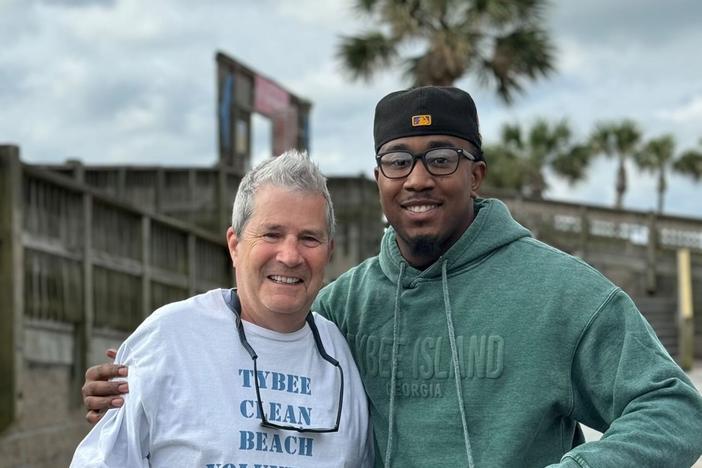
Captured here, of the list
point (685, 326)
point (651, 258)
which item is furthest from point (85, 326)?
point (651, 258)

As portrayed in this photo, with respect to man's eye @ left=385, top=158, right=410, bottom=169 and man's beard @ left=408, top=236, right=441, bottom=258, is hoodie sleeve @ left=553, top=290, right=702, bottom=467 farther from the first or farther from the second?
man's eye @ left=385, top=158, right=410, bottom=169

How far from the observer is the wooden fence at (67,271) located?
10.0 metres

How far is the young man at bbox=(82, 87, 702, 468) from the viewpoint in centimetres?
286

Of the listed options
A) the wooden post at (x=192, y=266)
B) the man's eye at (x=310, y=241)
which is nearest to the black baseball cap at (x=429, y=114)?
the man's eye at (x=310, y=241)

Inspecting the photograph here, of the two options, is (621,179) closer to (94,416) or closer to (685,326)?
(685,326)

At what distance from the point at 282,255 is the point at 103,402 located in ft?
2.10

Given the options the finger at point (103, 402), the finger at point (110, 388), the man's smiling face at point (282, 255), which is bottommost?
the finger at point (103, 402)

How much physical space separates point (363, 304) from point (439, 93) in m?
0.71

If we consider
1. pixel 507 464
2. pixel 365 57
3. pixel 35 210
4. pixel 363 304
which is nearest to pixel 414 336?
pixel 363 304

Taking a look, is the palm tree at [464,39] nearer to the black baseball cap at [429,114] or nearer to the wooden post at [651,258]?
the wooden post at [651,258]

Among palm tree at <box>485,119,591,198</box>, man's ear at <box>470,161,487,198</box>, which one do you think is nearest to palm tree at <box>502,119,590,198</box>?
palm tree at <box>485,119,591,198</box>

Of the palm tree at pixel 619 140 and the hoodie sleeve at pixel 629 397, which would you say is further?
the palm tree at pixel 619 140

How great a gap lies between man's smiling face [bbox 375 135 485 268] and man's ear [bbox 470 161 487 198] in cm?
1

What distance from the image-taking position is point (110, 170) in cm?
2112
